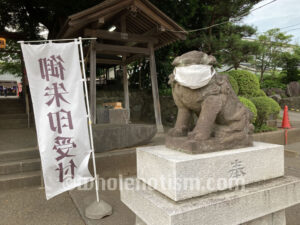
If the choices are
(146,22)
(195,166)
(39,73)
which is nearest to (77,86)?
(39,73)

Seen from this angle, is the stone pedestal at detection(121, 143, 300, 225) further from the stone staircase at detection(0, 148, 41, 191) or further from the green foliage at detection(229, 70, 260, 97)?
the green foliage at detection(229, 70, 260, 97)

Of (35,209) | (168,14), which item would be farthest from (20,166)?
(168,14)

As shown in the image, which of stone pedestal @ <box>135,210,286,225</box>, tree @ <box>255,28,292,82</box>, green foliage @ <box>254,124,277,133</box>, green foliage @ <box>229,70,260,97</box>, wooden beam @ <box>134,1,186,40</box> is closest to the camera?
stone pedestal @ <box>135,210,286,225</box>

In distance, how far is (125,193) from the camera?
2562 mm

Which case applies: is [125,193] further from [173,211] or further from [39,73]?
[39,73]

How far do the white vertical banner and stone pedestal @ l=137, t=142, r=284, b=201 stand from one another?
2.99 feet

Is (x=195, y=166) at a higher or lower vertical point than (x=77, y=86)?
lower

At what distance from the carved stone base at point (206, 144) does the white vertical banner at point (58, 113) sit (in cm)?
121

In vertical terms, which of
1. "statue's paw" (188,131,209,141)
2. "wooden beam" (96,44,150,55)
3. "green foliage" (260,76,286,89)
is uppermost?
"wooden beam" (96,44,150,55)

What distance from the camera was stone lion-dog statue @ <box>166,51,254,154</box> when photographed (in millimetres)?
2227

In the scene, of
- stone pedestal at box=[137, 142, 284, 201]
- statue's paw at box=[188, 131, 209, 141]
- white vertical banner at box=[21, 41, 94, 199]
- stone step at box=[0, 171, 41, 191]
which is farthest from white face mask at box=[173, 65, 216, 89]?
stone step at box=[0, 171, 41, 191]

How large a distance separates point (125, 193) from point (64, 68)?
1.73m

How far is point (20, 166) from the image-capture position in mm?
4258

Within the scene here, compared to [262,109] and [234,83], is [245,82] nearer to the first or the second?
[234,83]
